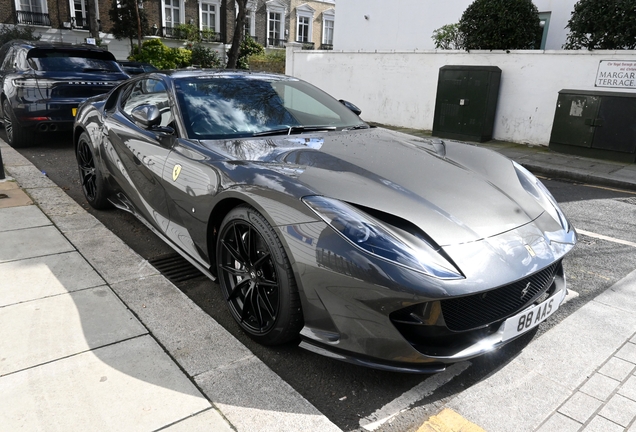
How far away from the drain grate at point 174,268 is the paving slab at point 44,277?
491 millimetres

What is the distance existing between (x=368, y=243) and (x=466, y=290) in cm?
45

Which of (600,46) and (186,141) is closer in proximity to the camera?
(186,141)

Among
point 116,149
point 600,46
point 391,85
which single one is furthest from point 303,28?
point 116,149

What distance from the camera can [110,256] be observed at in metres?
3.65

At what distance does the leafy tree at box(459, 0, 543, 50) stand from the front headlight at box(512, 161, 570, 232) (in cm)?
896

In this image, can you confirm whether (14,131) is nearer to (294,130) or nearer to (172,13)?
(294,130)

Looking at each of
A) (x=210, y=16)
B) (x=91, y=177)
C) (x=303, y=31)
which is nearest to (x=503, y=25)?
(x=91, y=177)

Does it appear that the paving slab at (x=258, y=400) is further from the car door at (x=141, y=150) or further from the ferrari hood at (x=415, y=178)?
the car door at (x=141, y=150)

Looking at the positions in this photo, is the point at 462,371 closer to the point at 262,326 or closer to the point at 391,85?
the point at 262,326

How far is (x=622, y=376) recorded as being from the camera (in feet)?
8.10

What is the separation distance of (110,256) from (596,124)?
28.7ft

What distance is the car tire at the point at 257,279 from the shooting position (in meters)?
2.35

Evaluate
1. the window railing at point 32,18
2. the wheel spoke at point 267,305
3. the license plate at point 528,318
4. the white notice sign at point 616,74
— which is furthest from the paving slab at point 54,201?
the window railing at point 32,18

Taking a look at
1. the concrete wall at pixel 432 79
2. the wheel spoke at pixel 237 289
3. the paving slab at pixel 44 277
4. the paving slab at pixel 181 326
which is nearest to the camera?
the paving slab at pixel 181 326
